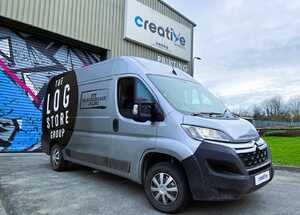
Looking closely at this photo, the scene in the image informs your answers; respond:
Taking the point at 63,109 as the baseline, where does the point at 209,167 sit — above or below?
below

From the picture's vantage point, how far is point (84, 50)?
12.9 metres

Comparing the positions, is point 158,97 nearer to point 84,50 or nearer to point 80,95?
point 80,95

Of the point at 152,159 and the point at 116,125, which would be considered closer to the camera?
the point at 152,159

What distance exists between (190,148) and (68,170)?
440 centimetres

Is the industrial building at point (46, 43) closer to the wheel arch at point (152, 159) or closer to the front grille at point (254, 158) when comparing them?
the wheel arch at point (152, 159)

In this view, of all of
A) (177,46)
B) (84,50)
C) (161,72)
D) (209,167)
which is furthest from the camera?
(177,46)

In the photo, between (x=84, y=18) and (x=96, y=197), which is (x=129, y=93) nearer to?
(x=96, y=197)

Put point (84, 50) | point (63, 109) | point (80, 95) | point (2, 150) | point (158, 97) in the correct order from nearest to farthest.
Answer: point (158, 97) < point (80, 95) < point (63, 109) < point (2, 150) < point (84, 50)

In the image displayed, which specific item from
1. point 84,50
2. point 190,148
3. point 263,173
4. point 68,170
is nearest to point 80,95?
point 68,170

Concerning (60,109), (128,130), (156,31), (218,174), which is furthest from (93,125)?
(156,31)

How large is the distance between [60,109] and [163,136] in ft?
12.3

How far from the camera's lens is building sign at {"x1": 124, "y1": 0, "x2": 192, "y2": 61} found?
45.5 ft

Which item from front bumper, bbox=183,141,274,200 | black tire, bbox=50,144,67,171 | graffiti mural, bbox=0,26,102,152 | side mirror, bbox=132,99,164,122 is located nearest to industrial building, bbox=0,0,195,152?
graffiti mural, bbox=0,26,102,152

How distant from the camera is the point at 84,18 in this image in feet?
39.4
